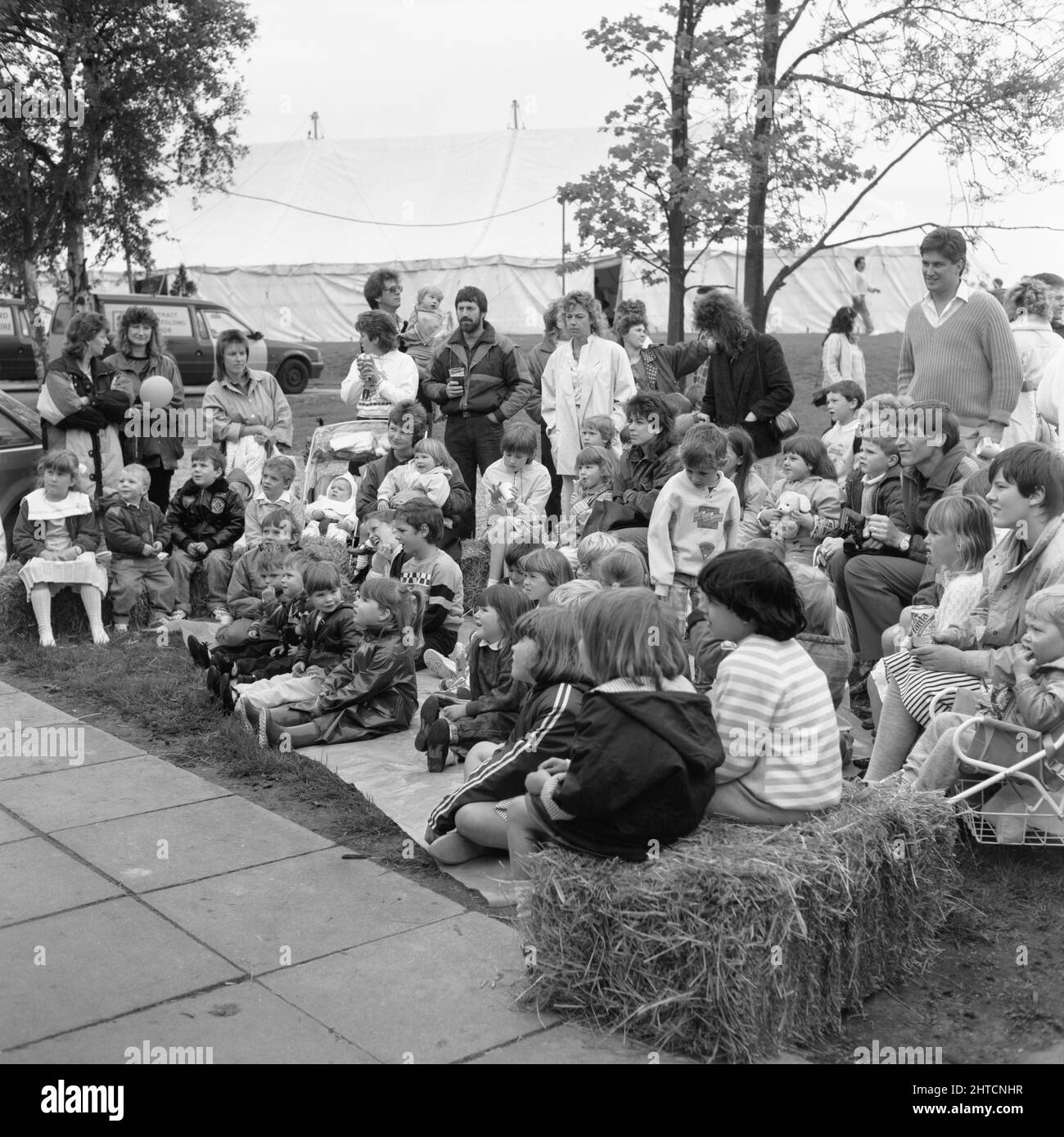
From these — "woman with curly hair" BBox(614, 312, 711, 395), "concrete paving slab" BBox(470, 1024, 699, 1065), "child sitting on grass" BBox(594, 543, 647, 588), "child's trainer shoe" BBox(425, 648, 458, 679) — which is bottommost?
"concrete paving slab" BBox(470, 1024, 699, 1065)

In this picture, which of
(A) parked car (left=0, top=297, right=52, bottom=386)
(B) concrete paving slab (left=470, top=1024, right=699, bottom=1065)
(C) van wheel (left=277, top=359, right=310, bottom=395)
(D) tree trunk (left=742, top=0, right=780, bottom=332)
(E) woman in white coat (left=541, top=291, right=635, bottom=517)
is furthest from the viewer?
(C) van wheel (left=277, top=359, right=310, bottom=395)

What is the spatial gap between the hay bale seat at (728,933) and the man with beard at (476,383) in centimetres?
614


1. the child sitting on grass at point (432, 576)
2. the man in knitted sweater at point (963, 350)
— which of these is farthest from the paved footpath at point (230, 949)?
the man in knitted sweater at point (963, 350)

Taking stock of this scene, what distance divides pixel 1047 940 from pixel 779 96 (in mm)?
10550

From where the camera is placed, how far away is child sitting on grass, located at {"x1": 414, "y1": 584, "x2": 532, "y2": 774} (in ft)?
19.4

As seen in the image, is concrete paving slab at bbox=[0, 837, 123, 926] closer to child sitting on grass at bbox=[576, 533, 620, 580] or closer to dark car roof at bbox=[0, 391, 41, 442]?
child sitting on grass at bbox=[576, 533, 620, 580]

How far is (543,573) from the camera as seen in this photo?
6320 mm

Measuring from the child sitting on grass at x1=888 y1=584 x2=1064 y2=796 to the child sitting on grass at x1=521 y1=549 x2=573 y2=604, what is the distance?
201 cm

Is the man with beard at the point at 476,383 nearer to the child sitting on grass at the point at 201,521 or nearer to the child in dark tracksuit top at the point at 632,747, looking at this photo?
the child sitting on grass at the point at 201,521

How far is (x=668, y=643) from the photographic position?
4035 millimetres

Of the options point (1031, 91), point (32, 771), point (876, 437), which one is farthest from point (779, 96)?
point (32, 771)

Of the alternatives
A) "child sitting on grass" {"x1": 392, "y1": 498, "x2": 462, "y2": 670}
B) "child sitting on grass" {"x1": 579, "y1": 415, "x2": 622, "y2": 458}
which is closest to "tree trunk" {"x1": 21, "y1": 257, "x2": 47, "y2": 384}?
"child sitting on grass" {"x1": 579, "y1": 415, "x2": 622, "y2": 458}

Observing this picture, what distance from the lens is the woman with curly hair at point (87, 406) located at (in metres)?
10.1
